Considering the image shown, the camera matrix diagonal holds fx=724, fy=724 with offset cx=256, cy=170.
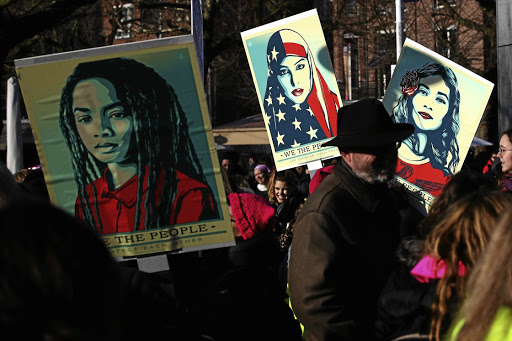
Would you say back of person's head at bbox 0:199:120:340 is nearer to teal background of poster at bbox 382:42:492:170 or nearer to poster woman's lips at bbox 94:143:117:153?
poster woman's lips at bbox 94:143:117:153

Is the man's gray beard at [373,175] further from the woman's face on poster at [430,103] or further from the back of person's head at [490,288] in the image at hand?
the woman's face on poster at [430,103]

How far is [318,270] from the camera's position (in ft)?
9.46

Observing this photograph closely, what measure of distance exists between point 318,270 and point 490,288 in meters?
1.17

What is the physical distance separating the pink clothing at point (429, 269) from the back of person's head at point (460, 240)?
10mm

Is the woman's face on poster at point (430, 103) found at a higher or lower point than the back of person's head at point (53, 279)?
lower

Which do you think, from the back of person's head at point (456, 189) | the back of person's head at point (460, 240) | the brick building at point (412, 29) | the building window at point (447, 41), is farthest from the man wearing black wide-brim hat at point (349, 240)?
the building window at point (447, 41)

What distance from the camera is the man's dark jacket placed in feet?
9.45

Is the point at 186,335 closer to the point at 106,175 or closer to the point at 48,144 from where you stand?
the point at 106,175

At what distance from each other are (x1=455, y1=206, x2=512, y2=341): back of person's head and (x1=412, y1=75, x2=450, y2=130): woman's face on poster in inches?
139

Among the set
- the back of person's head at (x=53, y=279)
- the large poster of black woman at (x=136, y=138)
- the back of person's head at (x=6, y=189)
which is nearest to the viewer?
the back of person's head at (x=53, y=279)

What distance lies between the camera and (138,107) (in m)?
3.36

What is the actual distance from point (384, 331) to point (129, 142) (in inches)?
59.1

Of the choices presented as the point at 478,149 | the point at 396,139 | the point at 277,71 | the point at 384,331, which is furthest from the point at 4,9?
A: the point at 478,149

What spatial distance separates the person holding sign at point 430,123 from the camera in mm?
5145
